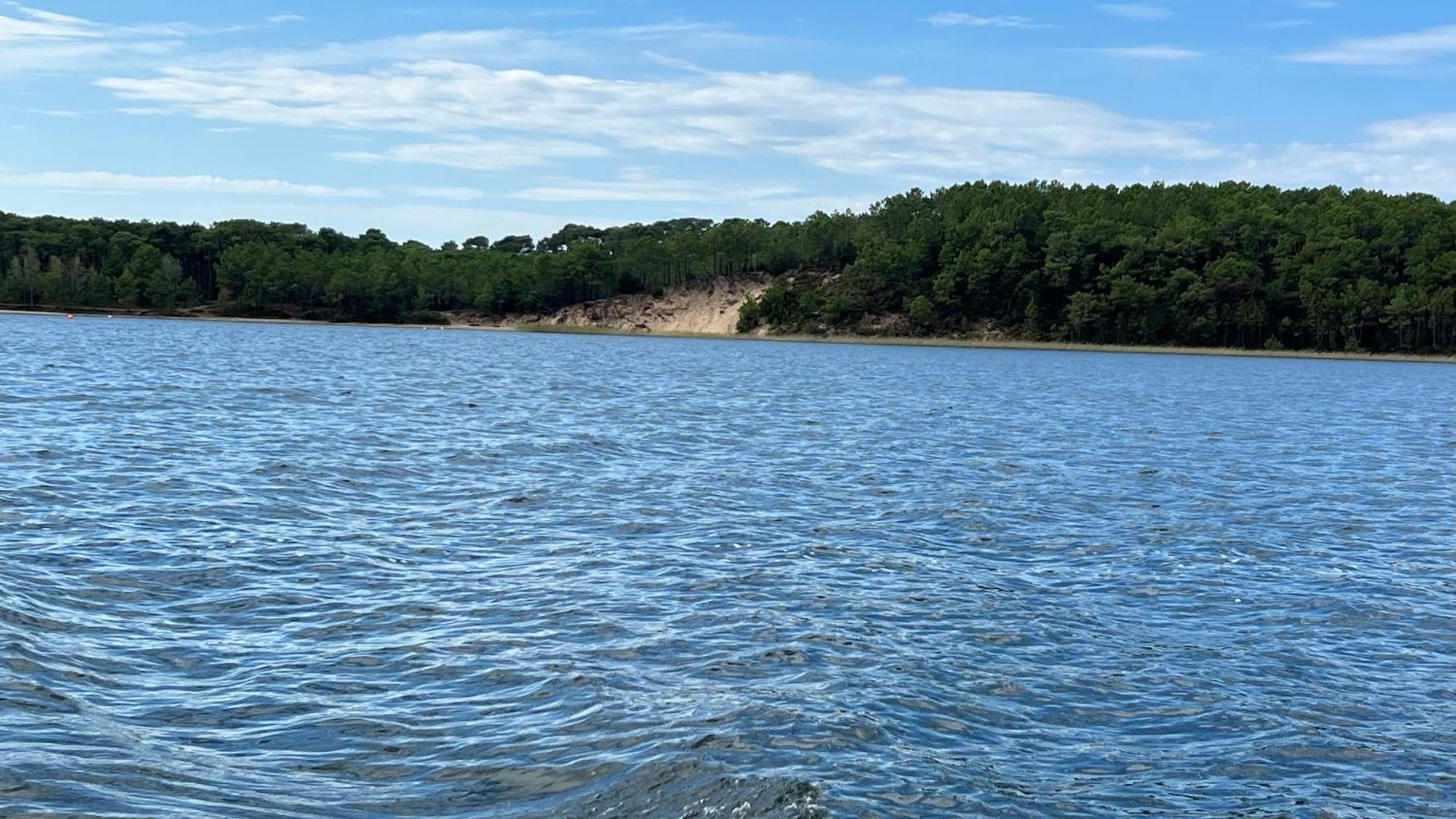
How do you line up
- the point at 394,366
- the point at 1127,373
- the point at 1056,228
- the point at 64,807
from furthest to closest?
the point at 1056,228
the point at 1127,373
the point at 394,366
the point at 64,807

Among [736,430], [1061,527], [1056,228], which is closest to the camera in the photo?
[1061,527]

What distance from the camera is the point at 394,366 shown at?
279 feet

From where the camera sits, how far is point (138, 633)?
14523 millimetres

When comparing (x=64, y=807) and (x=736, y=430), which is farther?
(x=736, y=430)

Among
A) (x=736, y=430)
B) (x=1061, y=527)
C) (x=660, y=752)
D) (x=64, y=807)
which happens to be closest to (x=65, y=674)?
(x=64, y=807)

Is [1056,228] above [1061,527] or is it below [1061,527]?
above

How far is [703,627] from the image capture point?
15586 millimetres

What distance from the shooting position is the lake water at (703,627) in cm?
1080

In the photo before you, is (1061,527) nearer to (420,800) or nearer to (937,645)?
(937,645)

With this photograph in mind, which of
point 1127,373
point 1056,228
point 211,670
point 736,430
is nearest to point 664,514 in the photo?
point 211,670

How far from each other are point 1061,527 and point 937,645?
9.13 meters

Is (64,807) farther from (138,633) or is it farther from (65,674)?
(138,633)

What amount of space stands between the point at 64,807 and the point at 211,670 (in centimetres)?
371

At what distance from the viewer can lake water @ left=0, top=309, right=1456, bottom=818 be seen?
10797mm
